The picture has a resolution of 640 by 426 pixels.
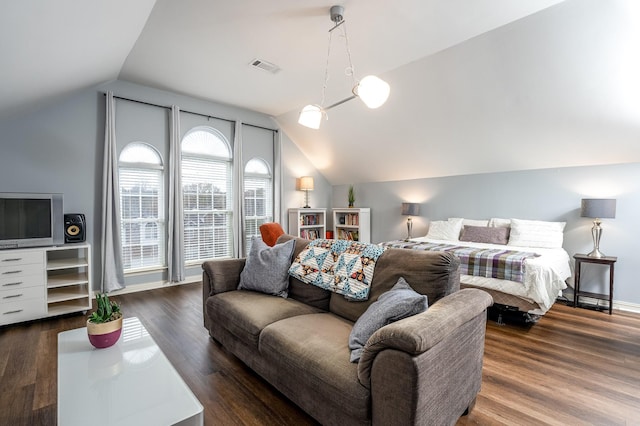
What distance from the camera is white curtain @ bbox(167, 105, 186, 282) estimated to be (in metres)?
4.36

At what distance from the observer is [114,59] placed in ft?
9.93

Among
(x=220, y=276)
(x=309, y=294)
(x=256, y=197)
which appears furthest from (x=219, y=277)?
(x=256, y=197)

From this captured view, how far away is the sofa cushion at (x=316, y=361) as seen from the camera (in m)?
1.36

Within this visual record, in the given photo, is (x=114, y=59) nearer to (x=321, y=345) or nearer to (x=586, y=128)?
(x=321, y=345)

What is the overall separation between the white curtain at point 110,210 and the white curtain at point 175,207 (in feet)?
Answer: 2.11

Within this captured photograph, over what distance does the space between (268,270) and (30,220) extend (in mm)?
2718

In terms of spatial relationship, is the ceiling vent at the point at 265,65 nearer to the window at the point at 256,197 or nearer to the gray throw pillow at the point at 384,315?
the window at the point at 256,197

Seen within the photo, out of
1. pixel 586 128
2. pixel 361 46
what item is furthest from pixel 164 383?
pixel 586 128

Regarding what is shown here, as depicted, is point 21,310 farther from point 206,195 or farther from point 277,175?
point 277,175

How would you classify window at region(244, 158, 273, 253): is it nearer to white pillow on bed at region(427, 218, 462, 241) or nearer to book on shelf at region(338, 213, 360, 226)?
book on shelf at region(338, 213, 360, 226)

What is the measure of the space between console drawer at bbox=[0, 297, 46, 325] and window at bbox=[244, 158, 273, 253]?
274cm

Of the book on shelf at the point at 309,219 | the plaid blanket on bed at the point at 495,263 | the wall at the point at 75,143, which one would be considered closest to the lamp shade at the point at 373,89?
the plaid blanket on bed at the point at 495,263

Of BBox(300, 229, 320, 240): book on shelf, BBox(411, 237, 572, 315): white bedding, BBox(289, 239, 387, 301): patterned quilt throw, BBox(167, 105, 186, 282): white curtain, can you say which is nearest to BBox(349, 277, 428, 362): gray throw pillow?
BBox(289, 239, 387, 301): patterned quilt throw

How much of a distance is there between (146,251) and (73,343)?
271 cm
